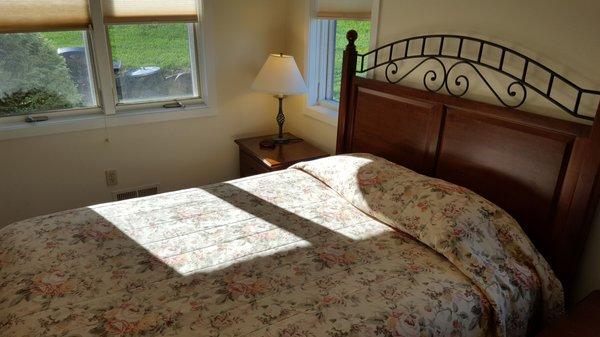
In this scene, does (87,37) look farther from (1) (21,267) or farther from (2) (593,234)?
(2) (593,234)

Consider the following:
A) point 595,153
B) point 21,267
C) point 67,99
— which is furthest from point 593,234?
point 67,99

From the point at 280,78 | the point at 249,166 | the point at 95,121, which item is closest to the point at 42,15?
the point at 95,121

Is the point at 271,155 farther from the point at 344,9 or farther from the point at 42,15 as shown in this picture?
the point at 42,15

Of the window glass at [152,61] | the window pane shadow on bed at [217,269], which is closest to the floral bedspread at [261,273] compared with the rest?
the window pane shadow on bed at [217,269]

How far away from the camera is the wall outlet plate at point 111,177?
2.86 m

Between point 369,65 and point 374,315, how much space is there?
5.29 feet

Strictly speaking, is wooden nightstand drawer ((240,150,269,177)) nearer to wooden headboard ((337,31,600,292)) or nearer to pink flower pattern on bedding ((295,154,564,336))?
wooden headboard ((337,31,600,292))

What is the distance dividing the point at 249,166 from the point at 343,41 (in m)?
1.11

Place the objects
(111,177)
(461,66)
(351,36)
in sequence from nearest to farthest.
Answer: (461,66) → (351,36) → (111,177)

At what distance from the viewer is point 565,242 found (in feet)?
5.12

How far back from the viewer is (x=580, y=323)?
139 centimetres

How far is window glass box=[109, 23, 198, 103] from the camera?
2.76 metres

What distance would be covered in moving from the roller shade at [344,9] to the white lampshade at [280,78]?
0.39 m

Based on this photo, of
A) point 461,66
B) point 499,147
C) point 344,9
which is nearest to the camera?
point 499,147
